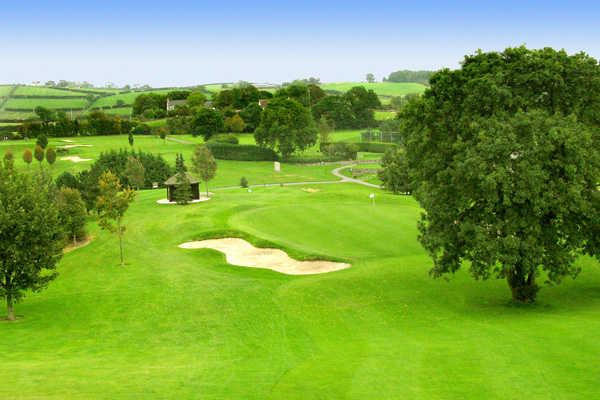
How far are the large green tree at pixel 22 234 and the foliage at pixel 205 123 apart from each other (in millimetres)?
93490

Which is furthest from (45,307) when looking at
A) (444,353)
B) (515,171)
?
(515,171)

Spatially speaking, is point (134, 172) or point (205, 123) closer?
point (134, 172)

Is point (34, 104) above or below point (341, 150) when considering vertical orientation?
→ above

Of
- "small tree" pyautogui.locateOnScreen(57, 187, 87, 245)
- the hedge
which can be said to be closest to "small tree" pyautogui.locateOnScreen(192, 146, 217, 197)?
"small tree" pyautogui.locateOnScreen(57, 187, 87, 245)

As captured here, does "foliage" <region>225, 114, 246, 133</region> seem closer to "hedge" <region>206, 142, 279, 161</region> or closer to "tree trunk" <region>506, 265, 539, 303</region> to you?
"hedge" <region>206, 142, 279, 161</region>

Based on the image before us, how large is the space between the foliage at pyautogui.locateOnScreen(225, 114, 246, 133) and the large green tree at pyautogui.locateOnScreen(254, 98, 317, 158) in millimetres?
19506

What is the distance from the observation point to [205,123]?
12425 centimetres

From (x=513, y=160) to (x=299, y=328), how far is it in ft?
37.3

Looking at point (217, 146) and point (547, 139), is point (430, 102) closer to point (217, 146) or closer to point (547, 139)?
point (547, 139)

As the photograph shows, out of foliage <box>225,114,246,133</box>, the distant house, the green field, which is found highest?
the distant house

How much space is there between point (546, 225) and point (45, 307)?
82.4 ft

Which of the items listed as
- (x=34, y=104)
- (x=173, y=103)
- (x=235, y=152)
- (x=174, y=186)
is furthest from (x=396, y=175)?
(x=34, y=104)

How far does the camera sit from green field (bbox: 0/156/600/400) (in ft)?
54.7

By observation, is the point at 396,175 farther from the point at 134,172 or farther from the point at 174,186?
the point at 134,172
